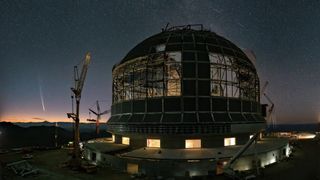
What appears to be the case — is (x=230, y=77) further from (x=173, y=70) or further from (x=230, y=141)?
(x=230, y=141)

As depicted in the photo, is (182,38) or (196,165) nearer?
(196,165)

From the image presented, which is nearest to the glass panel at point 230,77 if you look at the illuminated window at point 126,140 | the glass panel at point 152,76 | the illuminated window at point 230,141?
the glass panel at point 152,76

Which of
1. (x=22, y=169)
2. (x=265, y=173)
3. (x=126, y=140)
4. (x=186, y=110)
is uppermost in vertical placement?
(x=186, y=110)

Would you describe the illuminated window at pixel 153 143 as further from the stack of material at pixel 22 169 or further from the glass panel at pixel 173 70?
the stack of material at pixel 22 169

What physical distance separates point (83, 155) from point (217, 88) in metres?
29.6

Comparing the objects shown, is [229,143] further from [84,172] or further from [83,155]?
[83,155]

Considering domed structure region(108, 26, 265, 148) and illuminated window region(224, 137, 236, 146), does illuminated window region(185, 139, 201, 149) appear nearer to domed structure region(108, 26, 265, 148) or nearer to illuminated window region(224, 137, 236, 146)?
domed structure region(108, 26, 265, 148)

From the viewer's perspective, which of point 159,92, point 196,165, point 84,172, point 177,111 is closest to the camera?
point 196,165

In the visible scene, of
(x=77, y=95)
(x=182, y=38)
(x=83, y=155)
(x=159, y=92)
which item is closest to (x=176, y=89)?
(x=159, y=92)

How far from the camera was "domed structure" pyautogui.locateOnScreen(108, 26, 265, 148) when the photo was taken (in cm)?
4209

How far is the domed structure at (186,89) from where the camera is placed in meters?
42.1

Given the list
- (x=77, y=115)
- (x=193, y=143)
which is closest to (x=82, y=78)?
(x=77, y=115)

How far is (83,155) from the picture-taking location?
2004 inches

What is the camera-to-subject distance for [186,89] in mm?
43219
